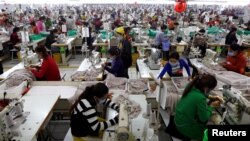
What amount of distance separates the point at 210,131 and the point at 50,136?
3.37 meters

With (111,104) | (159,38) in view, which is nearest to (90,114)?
(111,104)

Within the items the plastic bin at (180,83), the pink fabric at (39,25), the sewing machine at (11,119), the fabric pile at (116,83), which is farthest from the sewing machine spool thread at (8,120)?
the pink fabric at (39,25)

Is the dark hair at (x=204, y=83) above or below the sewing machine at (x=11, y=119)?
above

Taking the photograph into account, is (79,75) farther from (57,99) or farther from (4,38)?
(4,38)

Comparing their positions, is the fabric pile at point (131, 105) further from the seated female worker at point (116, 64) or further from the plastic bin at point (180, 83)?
the seated female worker at point (116, 64)

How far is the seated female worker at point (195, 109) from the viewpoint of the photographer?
9.91ft

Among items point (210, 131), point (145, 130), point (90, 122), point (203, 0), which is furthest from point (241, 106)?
point (203, 0)

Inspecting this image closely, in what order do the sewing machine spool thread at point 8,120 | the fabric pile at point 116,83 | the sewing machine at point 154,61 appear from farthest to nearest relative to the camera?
the sewing machine at point 154,61, the fabric pile at point 116,83, the sewing machine spool thread at point 8,120

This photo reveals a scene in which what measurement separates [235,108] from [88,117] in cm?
195

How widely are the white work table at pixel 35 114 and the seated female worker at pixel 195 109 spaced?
1933mm

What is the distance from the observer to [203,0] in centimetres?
1727

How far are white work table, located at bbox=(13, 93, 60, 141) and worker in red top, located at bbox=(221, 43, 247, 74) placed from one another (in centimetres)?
405

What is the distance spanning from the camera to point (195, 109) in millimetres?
3084

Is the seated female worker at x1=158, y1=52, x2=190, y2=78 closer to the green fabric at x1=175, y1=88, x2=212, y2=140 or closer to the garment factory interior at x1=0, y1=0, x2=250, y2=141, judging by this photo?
the garment factory interior at x1=0, y1=0, x2=250, y2=141
